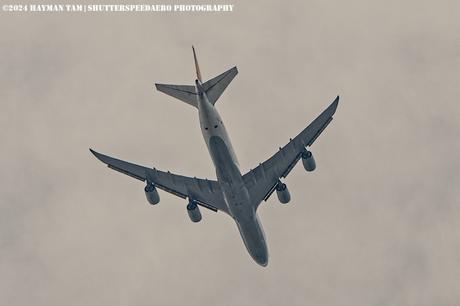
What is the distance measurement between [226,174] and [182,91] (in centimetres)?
889

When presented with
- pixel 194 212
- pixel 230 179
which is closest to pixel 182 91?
pixel 230 179

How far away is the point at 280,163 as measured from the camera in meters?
80.3

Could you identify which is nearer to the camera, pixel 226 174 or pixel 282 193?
pixel 226 174

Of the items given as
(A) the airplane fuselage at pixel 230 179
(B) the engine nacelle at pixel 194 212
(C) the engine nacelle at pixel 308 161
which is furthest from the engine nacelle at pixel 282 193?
(B) the engine nacelle at pixel 194 212

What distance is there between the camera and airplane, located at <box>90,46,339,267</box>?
7450 centimetres

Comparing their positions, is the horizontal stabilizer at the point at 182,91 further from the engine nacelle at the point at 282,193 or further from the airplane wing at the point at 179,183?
the engine nacelle at the point at 282,193

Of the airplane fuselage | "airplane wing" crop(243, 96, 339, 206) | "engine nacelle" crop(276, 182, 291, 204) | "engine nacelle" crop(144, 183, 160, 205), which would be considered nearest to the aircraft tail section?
the airplane fuselage

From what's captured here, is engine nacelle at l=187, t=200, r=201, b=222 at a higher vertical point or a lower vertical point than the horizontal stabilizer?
lower

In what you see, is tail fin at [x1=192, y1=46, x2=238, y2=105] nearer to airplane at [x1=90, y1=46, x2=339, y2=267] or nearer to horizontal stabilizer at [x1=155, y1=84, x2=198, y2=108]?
airplane at [x1=90, y1=46, x2=339, y2=267]

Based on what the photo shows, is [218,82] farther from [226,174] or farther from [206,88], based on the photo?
[226,174]

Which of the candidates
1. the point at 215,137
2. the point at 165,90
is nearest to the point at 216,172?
the point at 215,137

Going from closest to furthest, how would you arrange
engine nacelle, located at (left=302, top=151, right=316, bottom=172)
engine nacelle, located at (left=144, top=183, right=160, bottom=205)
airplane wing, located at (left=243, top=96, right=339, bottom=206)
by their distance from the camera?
engine nacelle, located at (left=302, top=151, right=316, bottom=172), airplane wing, located at (left=243, top=96, right=339, bottom=206), engine nacelle, located at (left=144, top=183, right=160, bottom=205)

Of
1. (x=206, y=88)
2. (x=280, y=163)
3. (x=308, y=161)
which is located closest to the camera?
(x=206, y=88)

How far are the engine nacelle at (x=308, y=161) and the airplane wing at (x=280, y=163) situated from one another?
1.04 m
